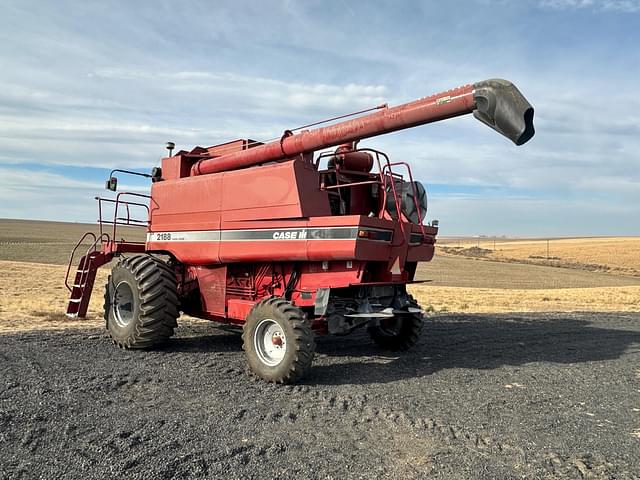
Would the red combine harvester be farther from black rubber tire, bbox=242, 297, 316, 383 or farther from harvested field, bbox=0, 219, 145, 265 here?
harvested field, bbox=0, 219, 145, 265

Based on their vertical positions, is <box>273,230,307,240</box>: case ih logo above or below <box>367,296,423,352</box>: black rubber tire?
above

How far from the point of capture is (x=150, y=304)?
26.2ft

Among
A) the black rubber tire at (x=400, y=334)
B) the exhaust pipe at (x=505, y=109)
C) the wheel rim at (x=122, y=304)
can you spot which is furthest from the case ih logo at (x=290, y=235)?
the wheel rim at (x=122, y=304)

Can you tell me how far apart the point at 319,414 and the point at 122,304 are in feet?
15.7

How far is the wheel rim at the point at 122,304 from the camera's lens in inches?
344

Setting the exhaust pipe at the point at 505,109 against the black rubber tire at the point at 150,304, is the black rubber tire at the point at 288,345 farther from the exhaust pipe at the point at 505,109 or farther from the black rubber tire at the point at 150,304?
the exhaust pipe at the point at 505,109

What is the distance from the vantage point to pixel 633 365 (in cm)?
839

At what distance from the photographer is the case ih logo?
22.9 ft

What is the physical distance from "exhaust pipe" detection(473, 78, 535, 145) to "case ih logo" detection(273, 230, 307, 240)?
2.60 metres

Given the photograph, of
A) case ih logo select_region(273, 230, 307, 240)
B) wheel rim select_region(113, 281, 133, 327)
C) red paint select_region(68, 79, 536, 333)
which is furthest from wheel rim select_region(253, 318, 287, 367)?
wheel rim select_region(113, 281, 133, 327)

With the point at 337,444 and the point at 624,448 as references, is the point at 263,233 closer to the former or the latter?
the point at 337,444

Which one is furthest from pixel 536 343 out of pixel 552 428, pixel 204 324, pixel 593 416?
pixel 204 324

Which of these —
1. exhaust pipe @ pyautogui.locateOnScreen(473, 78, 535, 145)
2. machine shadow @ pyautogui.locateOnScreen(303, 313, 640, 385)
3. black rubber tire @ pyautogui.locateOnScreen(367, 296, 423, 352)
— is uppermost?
exhaust pipe @ pyautogui.locateOnScreen(473, 78, 535, 145)

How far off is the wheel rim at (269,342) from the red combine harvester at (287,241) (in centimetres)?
1
